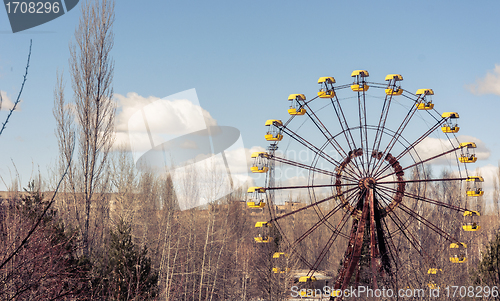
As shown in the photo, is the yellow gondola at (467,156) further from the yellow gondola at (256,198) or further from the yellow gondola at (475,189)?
the yellow gondola at (256,198)

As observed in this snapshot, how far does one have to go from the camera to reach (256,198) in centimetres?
1695

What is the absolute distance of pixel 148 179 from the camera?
4197 cm

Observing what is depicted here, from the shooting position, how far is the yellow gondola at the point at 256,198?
660 inches

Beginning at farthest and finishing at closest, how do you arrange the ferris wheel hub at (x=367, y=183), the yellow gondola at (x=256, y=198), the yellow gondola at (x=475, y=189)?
the yellow gondola at (x=256, y=198) < the yellow gondola at (x=475, y=189) < the ferris wheel hub at (x=367, y=183)

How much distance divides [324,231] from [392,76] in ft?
113

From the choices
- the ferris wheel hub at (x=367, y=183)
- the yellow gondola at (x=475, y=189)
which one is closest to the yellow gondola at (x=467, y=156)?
the yellow gondola at (x=475, y=189)

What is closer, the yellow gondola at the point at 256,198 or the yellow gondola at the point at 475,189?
the yellow gondola at the point at 475,189

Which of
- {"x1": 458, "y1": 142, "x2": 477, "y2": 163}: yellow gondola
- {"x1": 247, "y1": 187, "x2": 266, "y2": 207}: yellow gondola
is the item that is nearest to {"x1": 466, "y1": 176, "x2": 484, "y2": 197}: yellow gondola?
{"x1": 458, "y1": 142, "x2": 477, "y2": 163}: yellow gondola

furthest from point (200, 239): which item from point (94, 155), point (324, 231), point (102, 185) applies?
point (324, 231)

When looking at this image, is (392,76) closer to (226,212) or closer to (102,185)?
(102,185)

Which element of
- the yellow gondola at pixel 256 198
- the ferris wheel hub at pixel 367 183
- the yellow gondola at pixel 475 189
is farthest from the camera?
the yellow gondola at pixel 256 198

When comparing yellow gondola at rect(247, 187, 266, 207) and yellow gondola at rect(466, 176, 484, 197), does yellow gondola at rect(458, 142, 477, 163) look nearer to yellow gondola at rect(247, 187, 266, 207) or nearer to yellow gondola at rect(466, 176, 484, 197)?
yellow gondola at rect(466, 176, 484, 197)

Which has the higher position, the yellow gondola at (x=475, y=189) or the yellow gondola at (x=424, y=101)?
the yellow gondola at (x=424, y=101)

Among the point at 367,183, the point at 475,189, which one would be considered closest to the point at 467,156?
the point at 475,189
